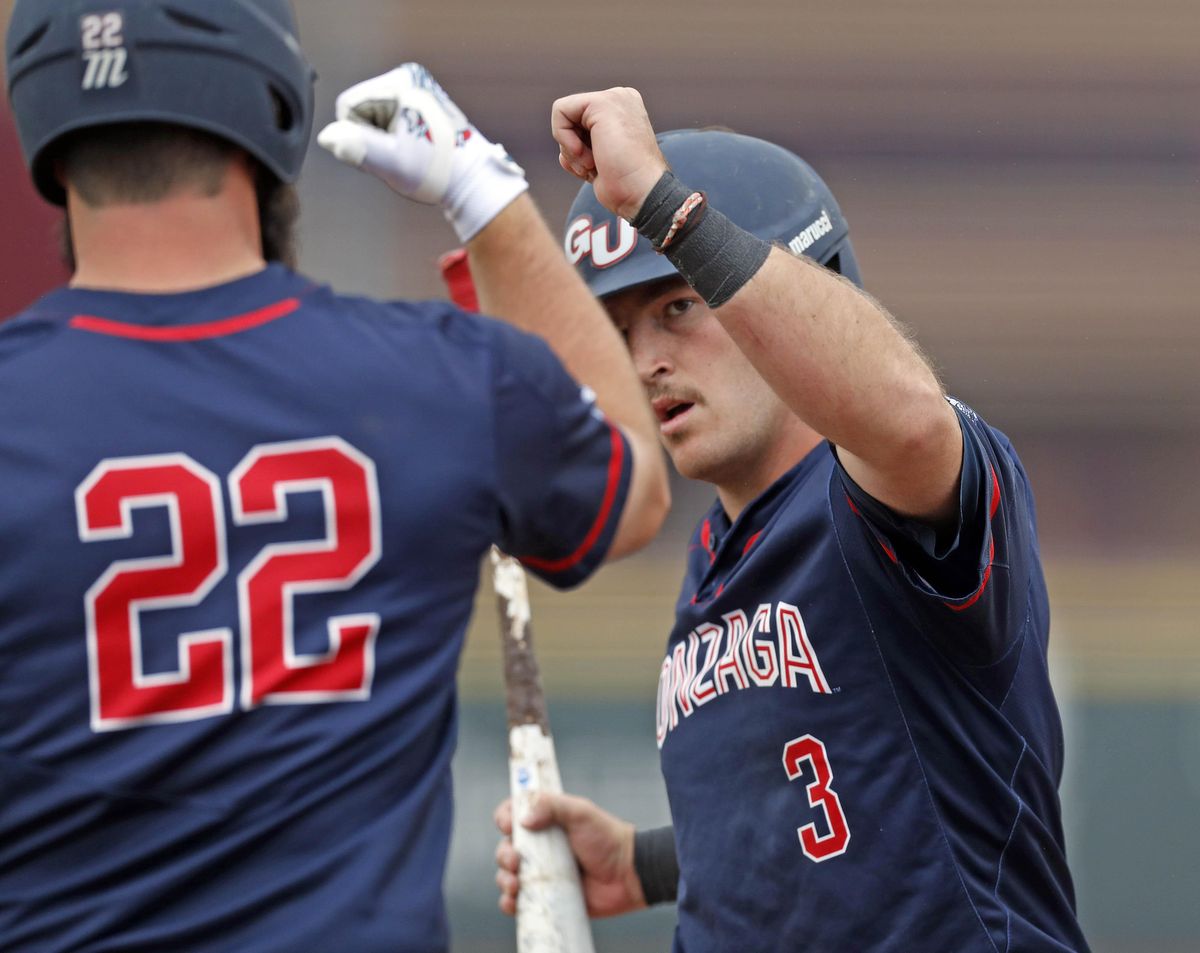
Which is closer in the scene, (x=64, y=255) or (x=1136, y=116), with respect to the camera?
(x=64, y=255)

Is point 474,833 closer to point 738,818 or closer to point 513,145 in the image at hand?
point 513,145

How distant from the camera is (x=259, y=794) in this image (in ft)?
5.16

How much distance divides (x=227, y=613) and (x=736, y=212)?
153 centimetres

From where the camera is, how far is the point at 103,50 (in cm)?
165

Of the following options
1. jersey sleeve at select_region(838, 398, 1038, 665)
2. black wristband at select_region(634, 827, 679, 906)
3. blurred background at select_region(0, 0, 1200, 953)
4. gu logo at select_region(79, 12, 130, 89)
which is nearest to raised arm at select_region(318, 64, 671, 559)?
gu logo at select_region(79, 12, 130, 89)

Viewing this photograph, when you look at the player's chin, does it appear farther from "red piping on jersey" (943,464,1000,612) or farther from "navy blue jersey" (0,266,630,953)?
"navy blue jersey" (0,266,630,953)

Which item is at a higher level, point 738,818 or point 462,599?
point 462,599

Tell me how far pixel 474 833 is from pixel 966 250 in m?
4.22

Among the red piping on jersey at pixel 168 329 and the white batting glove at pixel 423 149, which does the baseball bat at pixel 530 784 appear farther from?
the red piping on jersey at pixel 168 329

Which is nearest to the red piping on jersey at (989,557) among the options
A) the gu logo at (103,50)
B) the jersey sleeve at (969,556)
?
the jersey sleeve at (969,556)

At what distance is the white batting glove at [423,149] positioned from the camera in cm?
181

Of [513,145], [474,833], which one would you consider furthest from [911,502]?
[513,145]

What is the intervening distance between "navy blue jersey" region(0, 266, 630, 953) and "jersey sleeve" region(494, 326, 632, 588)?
2 centimetres

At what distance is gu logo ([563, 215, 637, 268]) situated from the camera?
2.90 m
